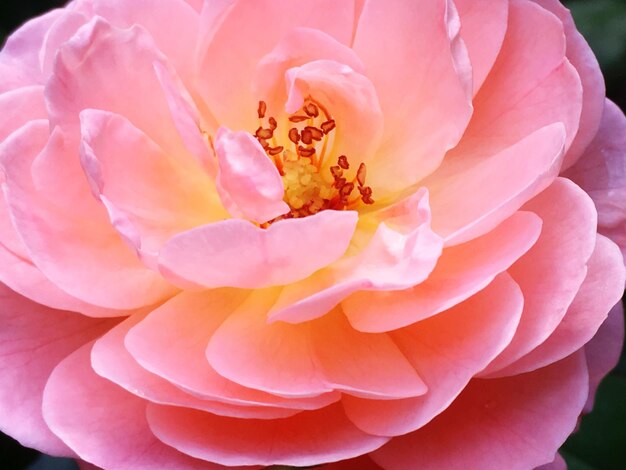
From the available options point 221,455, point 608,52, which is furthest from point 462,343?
point 608,52

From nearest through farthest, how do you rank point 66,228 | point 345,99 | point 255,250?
point 255,250, point 66,228, point 345,99

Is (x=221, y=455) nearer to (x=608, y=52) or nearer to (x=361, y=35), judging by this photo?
(x=361, y=35)

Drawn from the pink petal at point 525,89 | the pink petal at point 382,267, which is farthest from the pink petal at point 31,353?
the pink petal at point 525,89

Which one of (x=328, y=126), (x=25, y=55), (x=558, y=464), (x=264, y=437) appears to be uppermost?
(x=25, y=55)

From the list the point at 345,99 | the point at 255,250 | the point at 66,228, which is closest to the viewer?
the point at 255,250

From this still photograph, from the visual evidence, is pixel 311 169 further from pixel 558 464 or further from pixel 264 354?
pixel 558 464

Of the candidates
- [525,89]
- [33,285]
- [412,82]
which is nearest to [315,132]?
[412,82]

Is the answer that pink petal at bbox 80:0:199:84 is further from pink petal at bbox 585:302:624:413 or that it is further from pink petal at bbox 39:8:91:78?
pink petal at bbox 585:302:624:413

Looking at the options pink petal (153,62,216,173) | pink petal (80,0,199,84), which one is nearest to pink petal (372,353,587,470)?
pink petal (153,62,216,173)
